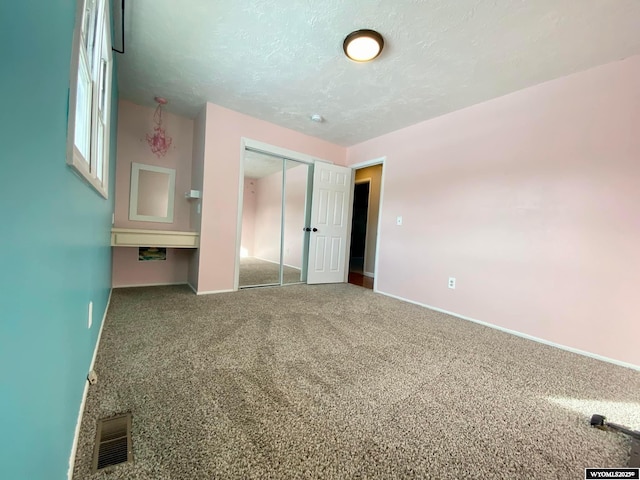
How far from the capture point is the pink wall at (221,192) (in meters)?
3.30

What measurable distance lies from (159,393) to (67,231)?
37.6 inches

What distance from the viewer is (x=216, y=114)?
3287 millimetres

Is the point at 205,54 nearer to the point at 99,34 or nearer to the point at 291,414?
the point at 99,34

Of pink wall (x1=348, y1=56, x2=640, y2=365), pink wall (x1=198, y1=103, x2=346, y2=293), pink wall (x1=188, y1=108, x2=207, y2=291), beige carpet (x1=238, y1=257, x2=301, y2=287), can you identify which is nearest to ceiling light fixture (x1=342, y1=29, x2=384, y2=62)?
pink wall (x1=348, y1=56, x2=640, y2=365)

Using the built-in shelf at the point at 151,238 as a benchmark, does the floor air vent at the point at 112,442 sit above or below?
below

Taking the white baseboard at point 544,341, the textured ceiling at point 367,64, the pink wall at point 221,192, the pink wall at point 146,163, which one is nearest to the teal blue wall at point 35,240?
the textured ceiling at point 367,64

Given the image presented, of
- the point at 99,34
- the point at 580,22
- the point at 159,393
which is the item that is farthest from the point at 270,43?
the point at 159,393

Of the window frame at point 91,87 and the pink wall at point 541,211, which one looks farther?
the pink wall at point 541,211

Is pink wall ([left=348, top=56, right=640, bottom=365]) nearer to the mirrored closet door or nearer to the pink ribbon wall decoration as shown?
the mirrored closet door

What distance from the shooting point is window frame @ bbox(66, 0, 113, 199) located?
2.84 ft

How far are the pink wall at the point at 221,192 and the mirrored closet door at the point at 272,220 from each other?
765 millimetres

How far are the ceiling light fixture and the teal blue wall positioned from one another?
1.72m

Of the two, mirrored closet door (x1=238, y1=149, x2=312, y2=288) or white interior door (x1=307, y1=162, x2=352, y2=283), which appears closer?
white interior door (x1=307, y1=162, x2=352, y2=283)

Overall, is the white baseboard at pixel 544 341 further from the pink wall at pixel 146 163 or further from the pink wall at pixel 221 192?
the pink wall at pixel 146 163
